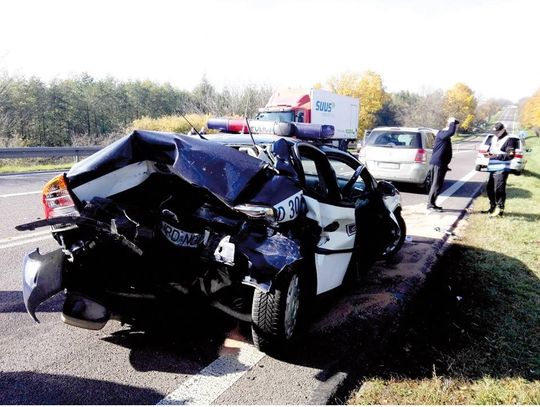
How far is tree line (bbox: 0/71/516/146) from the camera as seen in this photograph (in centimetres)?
3253

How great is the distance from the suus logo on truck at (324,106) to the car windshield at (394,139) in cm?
1020

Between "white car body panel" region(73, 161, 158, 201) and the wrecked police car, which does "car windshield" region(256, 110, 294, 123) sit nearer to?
the wrecked police car

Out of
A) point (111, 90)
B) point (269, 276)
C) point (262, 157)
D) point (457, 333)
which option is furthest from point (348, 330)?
point (111, 90)

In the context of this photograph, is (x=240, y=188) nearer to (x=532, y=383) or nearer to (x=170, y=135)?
(x=170, y=135)

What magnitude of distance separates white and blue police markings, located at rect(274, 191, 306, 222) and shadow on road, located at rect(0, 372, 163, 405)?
1333 mm

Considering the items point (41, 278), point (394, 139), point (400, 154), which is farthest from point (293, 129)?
point (394, 139)

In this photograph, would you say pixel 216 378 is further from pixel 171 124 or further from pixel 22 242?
pixel 171 124

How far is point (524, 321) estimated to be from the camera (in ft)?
12.0

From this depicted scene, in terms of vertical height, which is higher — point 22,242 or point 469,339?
point 22,242

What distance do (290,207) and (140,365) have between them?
58.5 inches

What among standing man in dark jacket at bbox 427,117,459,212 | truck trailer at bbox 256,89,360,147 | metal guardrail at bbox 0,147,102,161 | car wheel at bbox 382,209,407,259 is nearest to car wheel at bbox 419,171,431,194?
standing man in dark jacket at bbox 427,117,459,212

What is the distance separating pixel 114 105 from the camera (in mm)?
49312

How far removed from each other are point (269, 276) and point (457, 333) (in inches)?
75.4

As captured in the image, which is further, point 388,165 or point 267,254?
point 388,165
